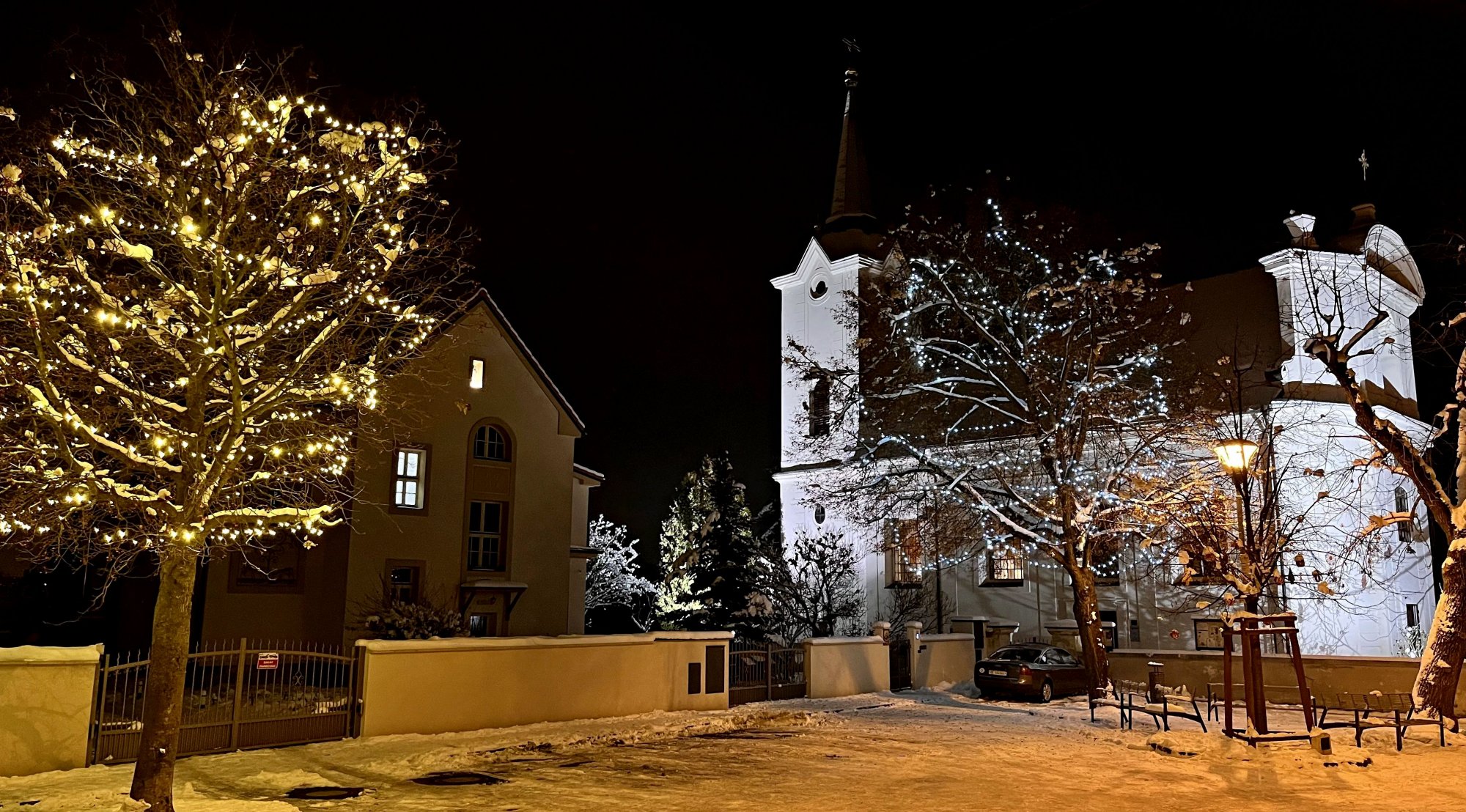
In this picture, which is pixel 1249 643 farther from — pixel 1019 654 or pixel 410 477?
pixel 410 477

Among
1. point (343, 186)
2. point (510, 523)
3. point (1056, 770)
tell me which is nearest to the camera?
point (343, 186)

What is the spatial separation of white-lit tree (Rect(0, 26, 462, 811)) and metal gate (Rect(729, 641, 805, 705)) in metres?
11.1

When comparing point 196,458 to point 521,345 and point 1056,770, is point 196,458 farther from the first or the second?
point 521,345

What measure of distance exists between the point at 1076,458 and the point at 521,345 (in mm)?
16165

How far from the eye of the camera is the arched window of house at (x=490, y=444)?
30.0m

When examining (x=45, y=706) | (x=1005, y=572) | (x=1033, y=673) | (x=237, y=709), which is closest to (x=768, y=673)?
(x=1033, y=673)

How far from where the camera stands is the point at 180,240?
10.5m

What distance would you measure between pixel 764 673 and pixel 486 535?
11053 millimetres

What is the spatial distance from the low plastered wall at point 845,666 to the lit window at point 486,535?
408 inches

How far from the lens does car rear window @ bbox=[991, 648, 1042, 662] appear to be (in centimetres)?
2411

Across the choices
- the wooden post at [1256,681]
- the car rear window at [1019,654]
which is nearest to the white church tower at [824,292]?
the car rear window at [1019,654]

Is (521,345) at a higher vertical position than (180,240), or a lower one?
higher

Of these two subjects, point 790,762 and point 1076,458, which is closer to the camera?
point 790,762

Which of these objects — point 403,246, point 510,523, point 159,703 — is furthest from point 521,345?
point 159,703
